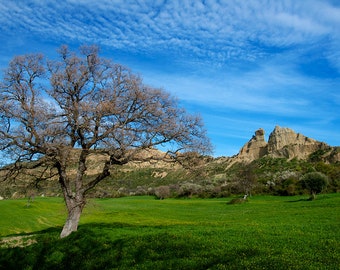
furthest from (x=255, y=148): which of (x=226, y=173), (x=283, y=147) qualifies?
(x=226, y=173)

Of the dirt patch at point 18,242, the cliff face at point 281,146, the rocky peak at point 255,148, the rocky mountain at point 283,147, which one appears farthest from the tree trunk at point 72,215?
the rocky peak at point 255,148

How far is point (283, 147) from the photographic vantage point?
146625 millimetres

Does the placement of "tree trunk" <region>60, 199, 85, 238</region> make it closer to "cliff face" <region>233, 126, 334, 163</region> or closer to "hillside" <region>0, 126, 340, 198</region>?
"hillside" <region>0, 126, 340, 198</region>

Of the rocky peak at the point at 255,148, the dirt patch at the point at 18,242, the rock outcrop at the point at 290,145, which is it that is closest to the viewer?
the dirt patch at the point at 18,242

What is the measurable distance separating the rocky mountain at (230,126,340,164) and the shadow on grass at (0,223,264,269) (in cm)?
11088

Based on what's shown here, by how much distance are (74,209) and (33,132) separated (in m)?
5.07

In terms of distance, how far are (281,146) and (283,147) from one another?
7.29 m

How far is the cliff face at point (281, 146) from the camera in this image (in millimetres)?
136625

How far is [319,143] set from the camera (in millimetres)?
141875

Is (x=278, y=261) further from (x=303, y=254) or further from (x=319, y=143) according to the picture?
(x=319, y=143)

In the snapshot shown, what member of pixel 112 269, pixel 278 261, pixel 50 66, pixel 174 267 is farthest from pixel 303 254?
pixel 50 66

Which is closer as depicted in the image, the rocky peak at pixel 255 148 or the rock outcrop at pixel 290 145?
the rock outcrop at pixel 290 145

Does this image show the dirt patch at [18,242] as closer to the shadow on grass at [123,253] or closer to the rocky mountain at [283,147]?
the shadow on grass at [123,253]

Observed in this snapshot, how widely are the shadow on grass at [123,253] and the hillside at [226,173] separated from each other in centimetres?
436
